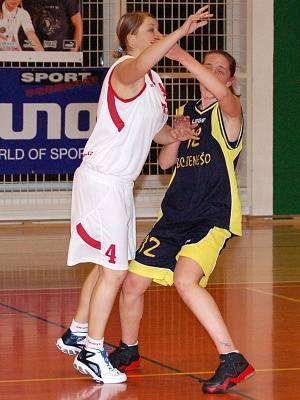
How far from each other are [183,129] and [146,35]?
43 centimetres

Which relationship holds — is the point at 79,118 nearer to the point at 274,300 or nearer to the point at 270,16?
the point at 270,16

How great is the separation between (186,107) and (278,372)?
1.25m

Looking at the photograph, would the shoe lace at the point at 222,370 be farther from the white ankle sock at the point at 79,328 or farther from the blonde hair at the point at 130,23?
the blonde hair at the point at 130,23

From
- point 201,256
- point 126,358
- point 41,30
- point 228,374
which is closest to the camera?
point 228,374

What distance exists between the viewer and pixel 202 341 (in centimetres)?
541

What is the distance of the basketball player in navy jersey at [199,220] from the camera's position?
14.6ft

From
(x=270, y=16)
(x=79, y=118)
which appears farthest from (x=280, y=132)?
(x=79, y=118)

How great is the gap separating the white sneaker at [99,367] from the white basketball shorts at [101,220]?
38 cm

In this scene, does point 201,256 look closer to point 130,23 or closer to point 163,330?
point 130,23

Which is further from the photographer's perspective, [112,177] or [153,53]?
[112,177]

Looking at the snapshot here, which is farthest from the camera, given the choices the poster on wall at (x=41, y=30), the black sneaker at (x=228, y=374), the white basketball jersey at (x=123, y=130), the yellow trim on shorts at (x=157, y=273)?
the poster on wall at (x=41, y=30)

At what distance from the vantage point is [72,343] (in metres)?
5.00

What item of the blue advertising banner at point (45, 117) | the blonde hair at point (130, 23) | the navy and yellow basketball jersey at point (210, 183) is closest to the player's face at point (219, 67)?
the navy and yellow basketball jersey at point (210, 183)

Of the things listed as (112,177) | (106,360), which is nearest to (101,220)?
(112,177)
